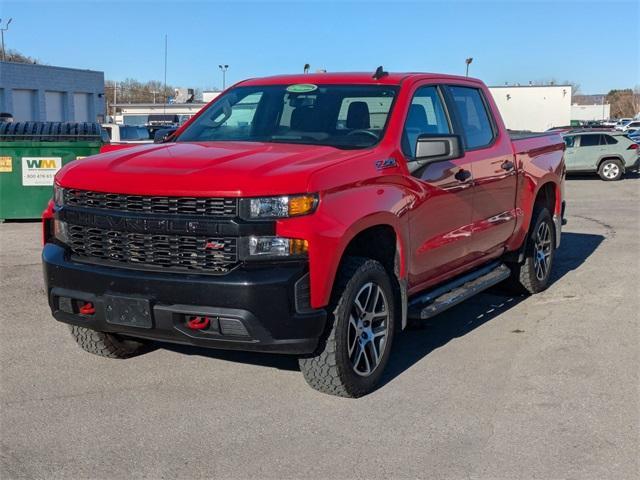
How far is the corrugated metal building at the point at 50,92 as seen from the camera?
42938 mm

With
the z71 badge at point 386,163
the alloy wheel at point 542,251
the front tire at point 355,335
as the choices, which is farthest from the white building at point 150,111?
the front tire at point 355,335

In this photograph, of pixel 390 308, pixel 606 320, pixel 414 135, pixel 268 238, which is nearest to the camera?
pixel 268 238

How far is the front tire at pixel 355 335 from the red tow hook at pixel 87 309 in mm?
1256

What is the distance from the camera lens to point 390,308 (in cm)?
484

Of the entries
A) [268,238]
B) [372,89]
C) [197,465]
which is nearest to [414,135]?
[372,89]

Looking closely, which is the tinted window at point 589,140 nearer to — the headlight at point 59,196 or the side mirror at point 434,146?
the side mirror at point 434,146

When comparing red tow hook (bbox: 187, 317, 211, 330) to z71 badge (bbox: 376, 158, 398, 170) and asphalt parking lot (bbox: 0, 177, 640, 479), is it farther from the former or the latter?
z71 badge (bbox: 376, 158, 398, 170)

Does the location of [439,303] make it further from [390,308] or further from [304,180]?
[304,180]

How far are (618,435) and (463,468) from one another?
40.3 inches

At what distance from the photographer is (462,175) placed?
5652 mm

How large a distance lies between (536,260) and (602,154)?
18.9m

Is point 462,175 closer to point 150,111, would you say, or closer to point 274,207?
point 274,207

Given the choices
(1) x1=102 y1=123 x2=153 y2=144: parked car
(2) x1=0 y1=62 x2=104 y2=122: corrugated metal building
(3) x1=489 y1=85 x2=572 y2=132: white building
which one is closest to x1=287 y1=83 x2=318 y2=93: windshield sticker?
(1) x1=102 y1=123 x2=153 y2=144: parked car

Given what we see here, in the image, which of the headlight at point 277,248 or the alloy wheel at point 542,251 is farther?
the alloy wheel at point 542,251
